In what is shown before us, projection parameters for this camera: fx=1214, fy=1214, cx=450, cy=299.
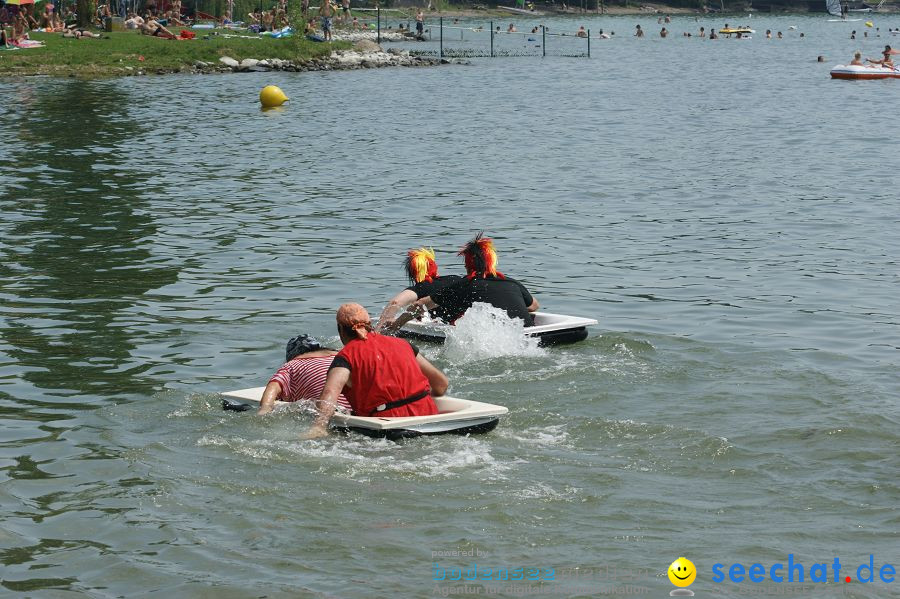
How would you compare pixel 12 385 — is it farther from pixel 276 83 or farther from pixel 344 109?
pixel 276 83

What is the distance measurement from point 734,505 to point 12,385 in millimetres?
7204

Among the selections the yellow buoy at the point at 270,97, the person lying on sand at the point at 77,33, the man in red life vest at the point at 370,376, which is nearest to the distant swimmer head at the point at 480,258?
the man in red life vest at the point at 370,376

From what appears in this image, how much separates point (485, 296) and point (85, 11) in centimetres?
4966

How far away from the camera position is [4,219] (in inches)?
837

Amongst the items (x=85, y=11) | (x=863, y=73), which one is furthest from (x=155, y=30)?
(x=863, y=73)

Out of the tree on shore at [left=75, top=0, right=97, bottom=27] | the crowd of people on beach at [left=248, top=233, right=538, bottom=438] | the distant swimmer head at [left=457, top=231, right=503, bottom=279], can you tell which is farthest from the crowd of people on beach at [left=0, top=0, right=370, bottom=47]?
the crowd of people on beach at [left=248, top=233, right=538, bottom=438]

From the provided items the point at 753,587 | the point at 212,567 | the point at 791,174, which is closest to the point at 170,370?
the point at 212,567

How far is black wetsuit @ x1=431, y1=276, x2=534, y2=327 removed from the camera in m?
13.2

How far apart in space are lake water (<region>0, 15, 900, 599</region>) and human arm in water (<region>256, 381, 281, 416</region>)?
91 millimetres

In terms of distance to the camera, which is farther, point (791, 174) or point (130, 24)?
point (130, 24)

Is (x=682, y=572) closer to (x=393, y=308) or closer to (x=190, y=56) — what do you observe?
(x=393, y=308)

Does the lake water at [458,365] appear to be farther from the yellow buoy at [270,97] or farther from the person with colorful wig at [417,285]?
the yellow buoy at [270,97]

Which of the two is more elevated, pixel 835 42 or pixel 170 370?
pixel 835 42

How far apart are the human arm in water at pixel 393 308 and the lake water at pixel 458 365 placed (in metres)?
0.76
